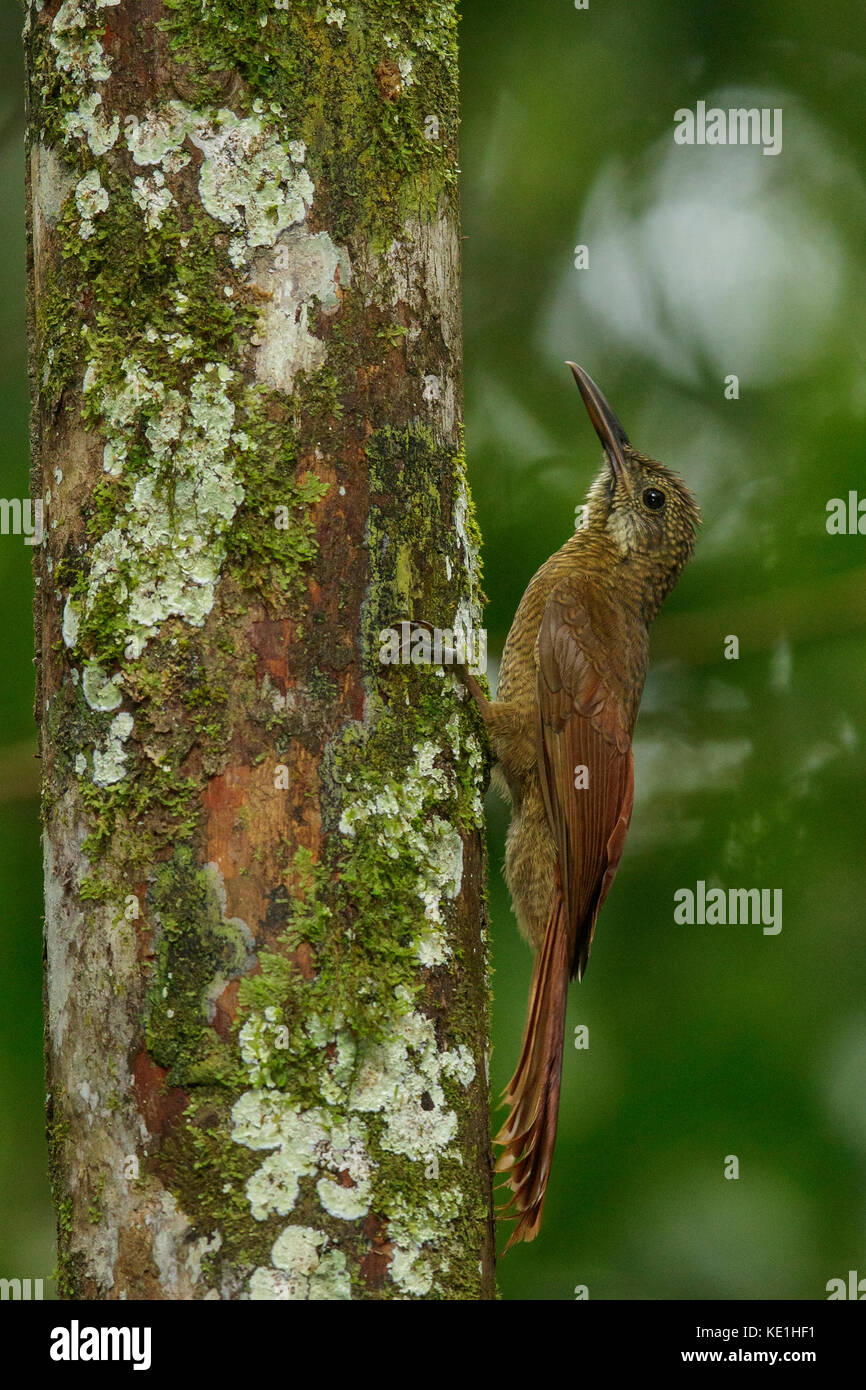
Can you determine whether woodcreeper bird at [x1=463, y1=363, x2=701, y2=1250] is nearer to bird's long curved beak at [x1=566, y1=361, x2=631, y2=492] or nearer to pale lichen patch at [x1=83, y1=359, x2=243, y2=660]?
bird's long curved beak at [x1=566, y1=361, x2=631, y2=492]

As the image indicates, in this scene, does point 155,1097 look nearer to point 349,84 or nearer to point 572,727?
point 349,84

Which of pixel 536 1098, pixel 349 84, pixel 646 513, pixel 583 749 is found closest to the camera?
pixel 349 84

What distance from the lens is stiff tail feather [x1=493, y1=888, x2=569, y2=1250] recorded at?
2.76 metres

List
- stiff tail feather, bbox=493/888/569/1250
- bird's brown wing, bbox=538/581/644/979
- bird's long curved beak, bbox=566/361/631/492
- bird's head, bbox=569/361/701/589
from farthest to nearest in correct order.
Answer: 1. bird's head, bbox=569/361/701/589
2. bird's long curved beak, bbox=566/361/631/492
3. bird's brown wing, bbox=538/581/644/979
4. stiff tail feather, bbox=493/888/569/1250

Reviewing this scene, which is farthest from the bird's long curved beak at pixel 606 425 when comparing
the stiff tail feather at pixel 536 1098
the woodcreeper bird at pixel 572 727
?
the stiff tail feather at pixel 536 1098

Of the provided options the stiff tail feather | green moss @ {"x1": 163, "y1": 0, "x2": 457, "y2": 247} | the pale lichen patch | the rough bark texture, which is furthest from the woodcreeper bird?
green moss @ {"x1": 163, "y1": 0, "x2": 457, "y2": 247}

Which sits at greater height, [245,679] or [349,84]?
[349,84]

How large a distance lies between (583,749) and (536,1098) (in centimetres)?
89

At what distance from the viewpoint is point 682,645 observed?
3873 mm

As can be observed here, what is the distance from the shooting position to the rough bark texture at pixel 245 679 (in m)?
1.82

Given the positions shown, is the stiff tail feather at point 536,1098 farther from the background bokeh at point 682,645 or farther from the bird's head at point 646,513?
the bird's head at point 646,513

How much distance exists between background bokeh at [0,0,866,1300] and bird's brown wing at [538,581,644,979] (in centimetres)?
36

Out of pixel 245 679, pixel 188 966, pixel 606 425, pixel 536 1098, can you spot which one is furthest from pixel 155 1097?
pixel 606 425

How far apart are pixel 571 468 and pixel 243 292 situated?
210cm
